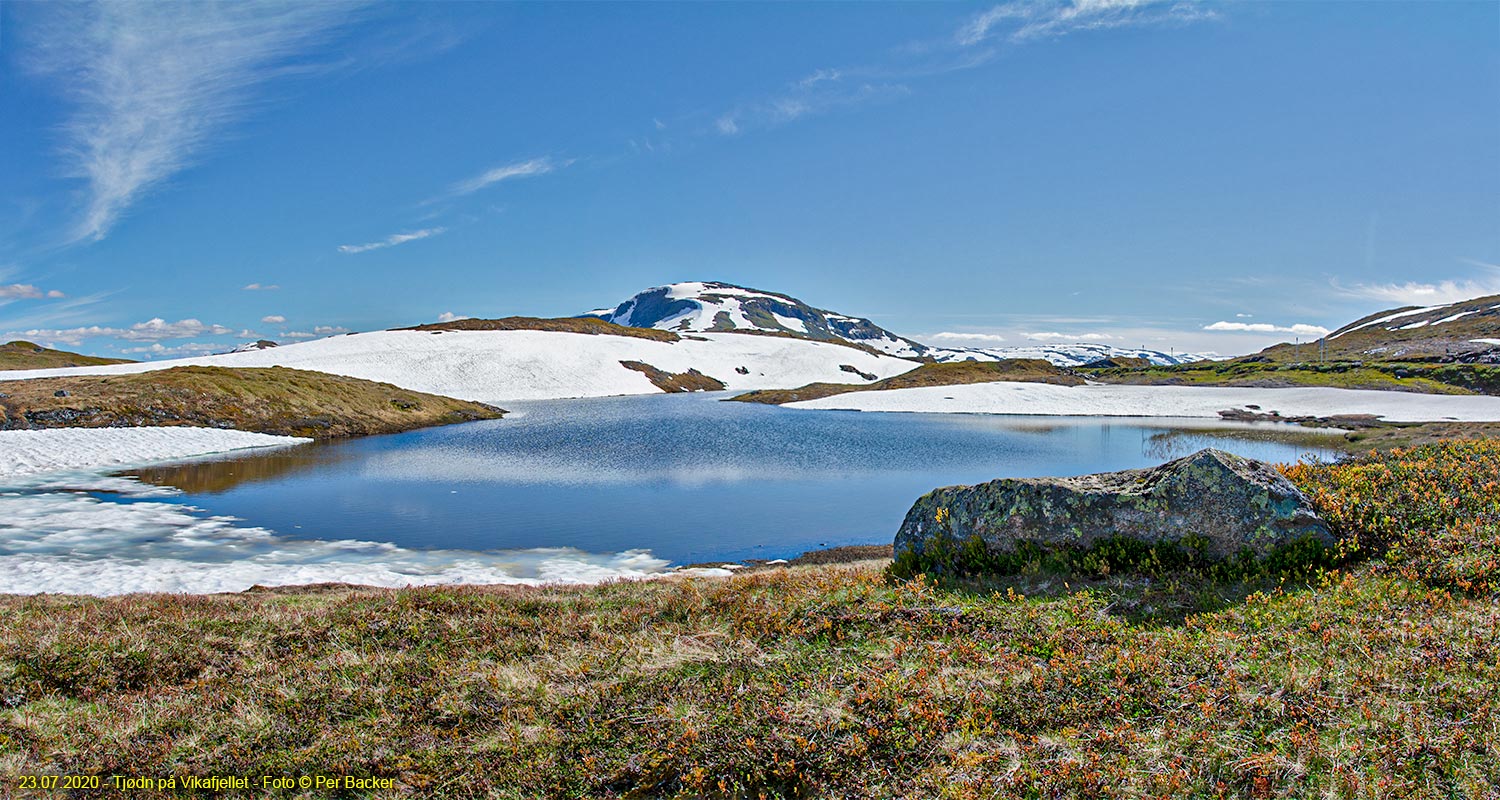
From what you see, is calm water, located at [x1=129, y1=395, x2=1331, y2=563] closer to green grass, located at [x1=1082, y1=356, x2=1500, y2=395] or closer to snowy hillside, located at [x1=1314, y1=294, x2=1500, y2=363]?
green grass, located at [x1=1082, y1=356, x2=1500, y2=395]

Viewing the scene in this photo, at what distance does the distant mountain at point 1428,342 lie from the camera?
124438mm

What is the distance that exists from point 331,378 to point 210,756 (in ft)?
265

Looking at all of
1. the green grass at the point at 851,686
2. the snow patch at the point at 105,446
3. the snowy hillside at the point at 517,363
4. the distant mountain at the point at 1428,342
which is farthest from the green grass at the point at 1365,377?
the snow patch at the point at 105,446

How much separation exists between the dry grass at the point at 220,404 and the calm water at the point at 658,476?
23.8ft

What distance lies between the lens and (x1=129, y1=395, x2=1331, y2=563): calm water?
2402 cm

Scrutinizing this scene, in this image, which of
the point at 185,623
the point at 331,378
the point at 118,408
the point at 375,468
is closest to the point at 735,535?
the point at 185,623

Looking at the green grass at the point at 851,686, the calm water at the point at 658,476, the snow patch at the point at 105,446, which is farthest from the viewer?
the snow patch at the point at 105,446

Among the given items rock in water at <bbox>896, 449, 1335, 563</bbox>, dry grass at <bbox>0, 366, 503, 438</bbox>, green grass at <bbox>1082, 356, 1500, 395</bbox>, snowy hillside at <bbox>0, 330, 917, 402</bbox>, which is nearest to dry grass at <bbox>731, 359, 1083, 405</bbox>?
green grass at <bbox>1082, 356, 1500, 395</bbox>

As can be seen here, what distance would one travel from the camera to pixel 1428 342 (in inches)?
5979

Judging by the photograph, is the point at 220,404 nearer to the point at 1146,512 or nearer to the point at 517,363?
the point at 1146,512

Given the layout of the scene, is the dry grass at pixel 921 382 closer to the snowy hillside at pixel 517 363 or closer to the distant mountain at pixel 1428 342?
the snowy hillside at pixel 517 363

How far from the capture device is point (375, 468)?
3928 cm

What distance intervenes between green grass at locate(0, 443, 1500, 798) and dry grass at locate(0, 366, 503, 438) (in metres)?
50.8

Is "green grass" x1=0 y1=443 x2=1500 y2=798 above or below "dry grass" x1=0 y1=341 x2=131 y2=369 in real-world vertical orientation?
below
